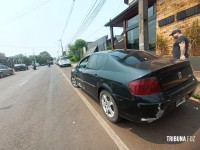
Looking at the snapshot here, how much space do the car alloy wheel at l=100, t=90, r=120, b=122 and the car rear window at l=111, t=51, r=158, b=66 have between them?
2.67ft

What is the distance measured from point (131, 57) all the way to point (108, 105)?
1.23m

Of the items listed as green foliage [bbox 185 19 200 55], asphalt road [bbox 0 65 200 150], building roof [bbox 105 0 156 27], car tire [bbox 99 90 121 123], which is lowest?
asphalt road [bbox 0 65 200 150]

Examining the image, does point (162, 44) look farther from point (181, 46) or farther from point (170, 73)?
point (170, 73)

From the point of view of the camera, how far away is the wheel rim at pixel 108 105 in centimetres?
376

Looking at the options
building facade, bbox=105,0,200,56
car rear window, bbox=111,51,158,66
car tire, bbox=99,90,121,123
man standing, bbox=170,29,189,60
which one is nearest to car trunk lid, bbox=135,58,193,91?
car rear window, bbox=111,51,158,66

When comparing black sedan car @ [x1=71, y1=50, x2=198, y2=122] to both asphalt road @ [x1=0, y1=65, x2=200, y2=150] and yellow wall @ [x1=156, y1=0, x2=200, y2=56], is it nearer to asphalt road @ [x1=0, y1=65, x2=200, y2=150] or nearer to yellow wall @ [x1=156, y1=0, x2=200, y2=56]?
asphalt road @ [x1=0, y1=65, x2=200, y2=150]

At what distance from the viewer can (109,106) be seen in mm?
3824

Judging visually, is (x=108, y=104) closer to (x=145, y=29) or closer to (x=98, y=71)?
(x=98, y=71)

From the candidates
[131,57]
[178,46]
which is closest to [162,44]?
[178,46]

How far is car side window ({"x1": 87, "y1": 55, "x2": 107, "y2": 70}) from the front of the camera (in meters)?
4.29

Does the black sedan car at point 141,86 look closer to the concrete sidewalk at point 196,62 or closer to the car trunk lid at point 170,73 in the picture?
the car trunk lid at point 170,73

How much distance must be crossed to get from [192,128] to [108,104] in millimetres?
1728

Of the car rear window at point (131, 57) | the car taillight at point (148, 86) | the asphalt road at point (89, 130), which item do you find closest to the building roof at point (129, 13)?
the car rear window at point (131, 57)

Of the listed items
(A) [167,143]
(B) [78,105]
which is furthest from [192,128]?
(B) [78,105]
